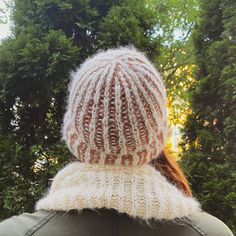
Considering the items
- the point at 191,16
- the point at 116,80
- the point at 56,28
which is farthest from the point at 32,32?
the point at 191,16

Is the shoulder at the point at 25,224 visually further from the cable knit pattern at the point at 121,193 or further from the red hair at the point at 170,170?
the red hair at the point at 170,170

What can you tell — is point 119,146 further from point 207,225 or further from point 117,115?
point 207,225

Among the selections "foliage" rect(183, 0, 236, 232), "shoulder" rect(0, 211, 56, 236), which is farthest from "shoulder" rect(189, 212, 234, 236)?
"foliage" rect(183, 0, 236, 232)

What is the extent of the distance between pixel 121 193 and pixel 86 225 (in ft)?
0.40

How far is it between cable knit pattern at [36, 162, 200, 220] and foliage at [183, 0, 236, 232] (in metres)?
1.91

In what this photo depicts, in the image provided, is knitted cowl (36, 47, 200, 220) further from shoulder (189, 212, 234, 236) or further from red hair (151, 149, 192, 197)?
red hair (151, 149, 192, 197)

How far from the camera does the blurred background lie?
3.24 m

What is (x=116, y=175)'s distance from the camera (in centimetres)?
119

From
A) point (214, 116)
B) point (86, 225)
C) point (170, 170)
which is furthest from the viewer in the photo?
point (214, 116)

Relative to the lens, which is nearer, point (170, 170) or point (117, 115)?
point (117, 115)

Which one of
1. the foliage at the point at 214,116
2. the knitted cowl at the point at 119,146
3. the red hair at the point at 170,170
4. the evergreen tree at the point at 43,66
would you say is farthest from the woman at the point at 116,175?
the evergreen tree at the point at 43,66

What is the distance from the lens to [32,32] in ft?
11.4

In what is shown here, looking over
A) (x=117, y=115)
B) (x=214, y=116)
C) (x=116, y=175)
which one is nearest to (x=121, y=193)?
(x=116, y=175)

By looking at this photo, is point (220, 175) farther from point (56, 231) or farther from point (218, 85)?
point (56, 231)
